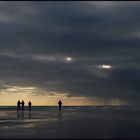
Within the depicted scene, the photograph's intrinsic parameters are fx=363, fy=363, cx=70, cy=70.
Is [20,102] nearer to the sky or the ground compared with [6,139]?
nearer to the sky

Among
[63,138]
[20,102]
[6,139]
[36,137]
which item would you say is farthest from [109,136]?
[20,102]

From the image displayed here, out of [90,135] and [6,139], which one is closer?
[6,139]

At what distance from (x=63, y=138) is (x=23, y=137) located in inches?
112

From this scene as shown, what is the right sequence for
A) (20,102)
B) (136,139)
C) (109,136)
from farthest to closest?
(20,102), (109,136), (136,139)

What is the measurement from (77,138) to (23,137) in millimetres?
3706

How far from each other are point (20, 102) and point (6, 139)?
5468cm

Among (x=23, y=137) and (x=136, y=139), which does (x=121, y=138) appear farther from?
(x=23, y=137)

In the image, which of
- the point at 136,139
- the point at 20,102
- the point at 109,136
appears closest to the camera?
the point at 136,139

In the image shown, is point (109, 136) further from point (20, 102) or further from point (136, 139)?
point (20, 102)

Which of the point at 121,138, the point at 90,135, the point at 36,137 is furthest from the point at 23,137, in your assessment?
the point at 121,138

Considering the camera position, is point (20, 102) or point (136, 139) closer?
point (136, 139)

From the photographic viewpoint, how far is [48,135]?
25406mm

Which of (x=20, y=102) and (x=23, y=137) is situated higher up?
(x=20, y=102)

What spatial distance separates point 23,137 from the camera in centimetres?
2436
